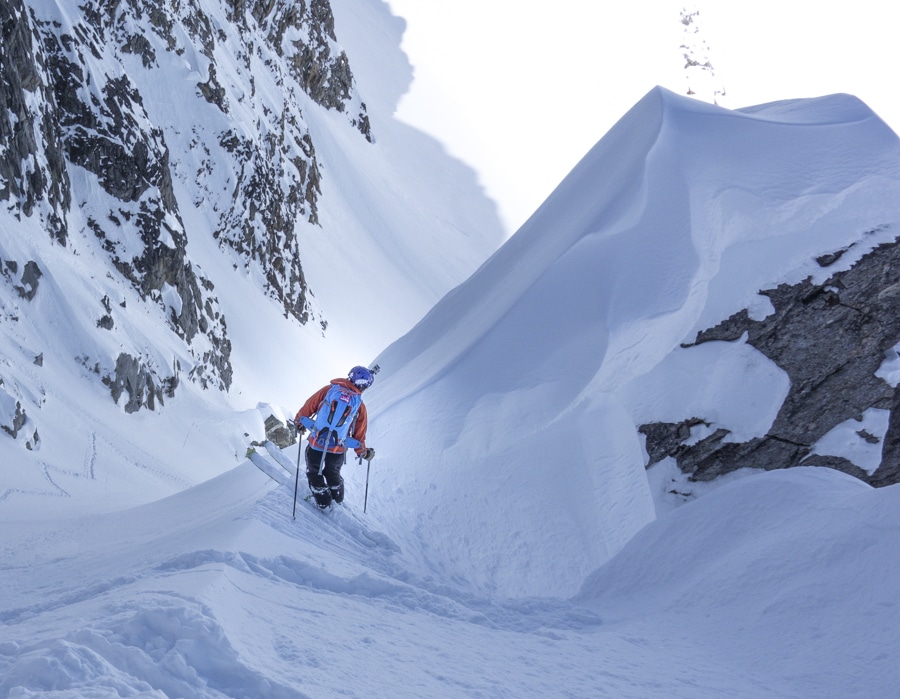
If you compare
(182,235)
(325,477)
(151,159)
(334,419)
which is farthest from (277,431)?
(334,419)

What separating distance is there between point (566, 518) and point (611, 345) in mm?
1947

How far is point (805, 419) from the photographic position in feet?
28.1

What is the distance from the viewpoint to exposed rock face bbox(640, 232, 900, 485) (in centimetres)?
848

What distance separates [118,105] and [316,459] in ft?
81.0

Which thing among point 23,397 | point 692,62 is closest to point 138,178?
point 23,397

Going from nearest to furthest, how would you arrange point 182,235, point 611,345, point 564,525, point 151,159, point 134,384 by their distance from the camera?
point 564,525 → point 611,345 → point 134,384 → point 151,159 → point 182,235

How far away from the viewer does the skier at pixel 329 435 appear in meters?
7.09

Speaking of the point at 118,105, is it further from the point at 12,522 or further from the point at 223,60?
the point at 12,522

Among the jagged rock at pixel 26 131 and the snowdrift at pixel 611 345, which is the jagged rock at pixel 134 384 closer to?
the jagged rock at pixel 26 131

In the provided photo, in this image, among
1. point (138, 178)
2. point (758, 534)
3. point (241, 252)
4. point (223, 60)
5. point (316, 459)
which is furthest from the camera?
point (223, 60)

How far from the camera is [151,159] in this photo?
28391mm

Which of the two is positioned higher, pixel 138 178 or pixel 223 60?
pixel 223 60

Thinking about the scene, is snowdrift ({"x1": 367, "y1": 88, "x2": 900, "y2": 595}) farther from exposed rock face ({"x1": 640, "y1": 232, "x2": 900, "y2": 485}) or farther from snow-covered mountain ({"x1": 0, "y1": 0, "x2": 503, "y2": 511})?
snow-covered mountain ({"x1": 0, "y1": 0, "x2": 503, "y2": 511})

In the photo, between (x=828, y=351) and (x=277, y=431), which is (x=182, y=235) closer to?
(x=277, y=431)
